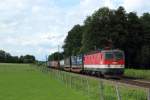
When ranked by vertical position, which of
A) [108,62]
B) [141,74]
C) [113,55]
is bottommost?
[141,74]

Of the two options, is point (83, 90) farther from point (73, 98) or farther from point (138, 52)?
point (138, 52)

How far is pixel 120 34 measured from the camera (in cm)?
11688

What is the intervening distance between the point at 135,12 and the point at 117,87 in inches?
4419

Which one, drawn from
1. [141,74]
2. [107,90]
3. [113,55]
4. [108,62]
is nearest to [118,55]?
[113,55]

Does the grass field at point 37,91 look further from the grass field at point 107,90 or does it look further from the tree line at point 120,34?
the tree line at point 120,34

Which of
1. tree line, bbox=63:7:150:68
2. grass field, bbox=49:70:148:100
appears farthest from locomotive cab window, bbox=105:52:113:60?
tree line, bbox=63:7:150:68

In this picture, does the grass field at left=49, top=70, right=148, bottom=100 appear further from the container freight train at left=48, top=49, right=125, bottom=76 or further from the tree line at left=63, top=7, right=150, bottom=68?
the tree line at left=63, top=7, right=150, bottom=68

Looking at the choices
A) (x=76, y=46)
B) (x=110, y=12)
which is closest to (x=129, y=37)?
(x=110, y=12)

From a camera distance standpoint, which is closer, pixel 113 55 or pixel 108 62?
pixel 108 62

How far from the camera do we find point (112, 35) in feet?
382

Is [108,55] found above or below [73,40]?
below

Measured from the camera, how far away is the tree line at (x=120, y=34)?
113 m

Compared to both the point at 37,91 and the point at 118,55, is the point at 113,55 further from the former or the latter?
the point at 37,91

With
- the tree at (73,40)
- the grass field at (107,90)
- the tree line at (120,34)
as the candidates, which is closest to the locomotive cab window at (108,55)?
the grass field at (107,90)
